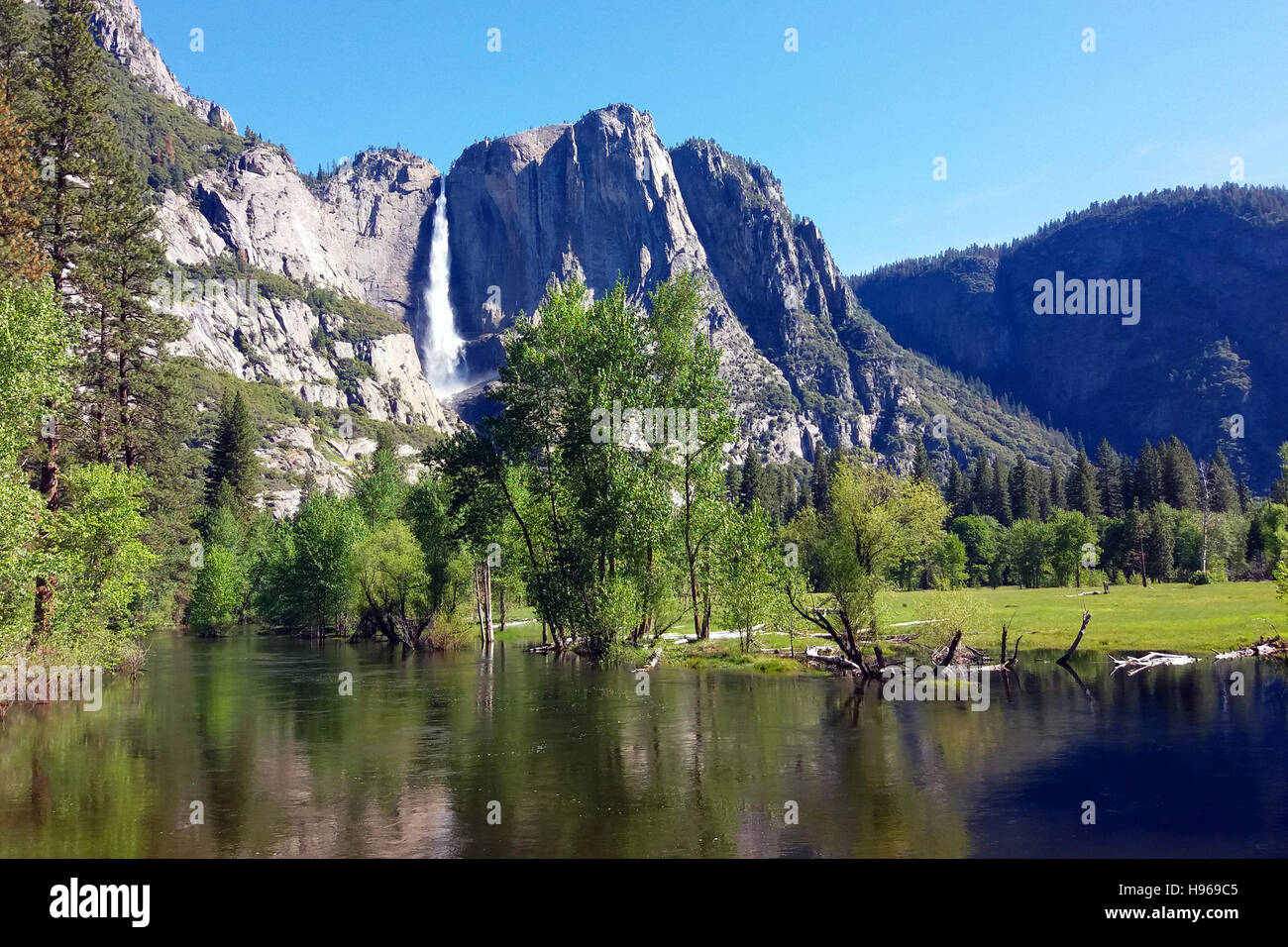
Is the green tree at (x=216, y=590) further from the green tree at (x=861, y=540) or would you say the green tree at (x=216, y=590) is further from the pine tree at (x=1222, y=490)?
the pine tree at (x=1222, y=490)

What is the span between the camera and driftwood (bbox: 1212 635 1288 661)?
5478 centimetres

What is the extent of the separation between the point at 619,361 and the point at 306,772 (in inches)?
1417

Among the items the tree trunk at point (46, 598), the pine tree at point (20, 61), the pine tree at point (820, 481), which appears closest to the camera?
the tree trunk at point (46, 598)

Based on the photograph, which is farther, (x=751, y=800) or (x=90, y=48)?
(x=90, y=48)

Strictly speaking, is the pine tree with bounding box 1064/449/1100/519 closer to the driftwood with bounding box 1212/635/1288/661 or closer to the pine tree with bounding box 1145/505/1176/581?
the pine tree with bounding box 1145/505/1176/581

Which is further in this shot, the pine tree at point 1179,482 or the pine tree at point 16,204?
the pine tree at point 1179,482

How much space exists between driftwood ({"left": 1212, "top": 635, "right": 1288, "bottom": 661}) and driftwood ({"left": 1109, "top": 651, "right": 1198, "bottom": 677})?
2.49m

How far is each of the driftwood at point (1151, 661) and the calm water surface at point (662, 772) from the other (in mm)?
2110

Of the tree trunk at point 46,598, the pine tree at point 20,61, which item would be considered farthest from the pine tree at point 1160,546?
the pine tree at point 20,61

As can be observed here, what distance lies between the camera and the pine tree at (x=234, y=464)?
14062 centimetres

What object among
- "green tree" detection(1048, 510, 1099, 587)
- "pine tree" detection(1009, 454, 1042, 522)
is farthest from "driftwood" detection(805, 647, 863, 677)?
"pine tree" detection(1009, 454, 1042, 522)
